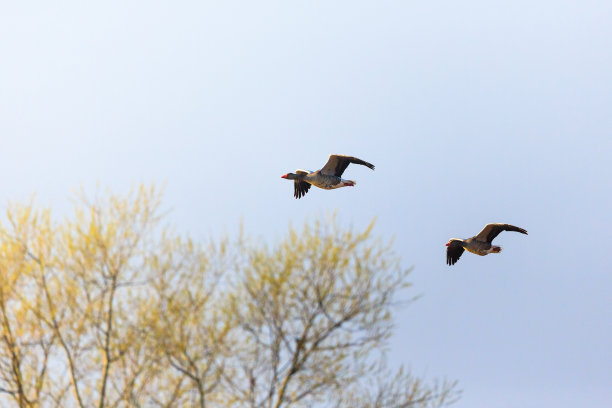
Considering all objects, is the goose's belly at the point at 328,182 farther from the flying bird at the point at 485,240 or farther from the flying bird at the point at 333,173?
the flying bird at the point at 485,240

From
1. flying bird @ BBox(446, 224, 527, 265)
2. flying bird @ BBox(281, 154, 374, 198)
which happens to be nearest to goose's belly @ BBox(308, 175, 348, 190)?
flying bird @ BBox(281, 154, 374, 198)

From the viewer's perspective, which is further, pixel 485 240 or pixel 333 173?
pixel 485 240

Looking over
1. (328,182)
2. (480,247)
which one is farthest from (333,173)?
(480,247)

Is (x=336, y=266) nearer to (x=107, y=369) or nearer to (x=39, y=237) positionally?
(x=107, y=369)

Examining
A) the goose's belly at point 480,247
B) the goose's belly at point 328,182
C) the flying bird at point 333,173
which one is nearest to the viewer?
the flying bird at point 333,173

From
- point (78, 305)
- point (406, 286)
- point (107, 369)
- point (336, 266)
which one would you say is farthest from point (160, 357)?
point (406, 286)

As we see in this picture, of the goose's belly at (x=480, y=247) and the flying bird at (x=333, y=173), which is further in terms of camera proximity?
the goose's belly at (x=480, y=247)

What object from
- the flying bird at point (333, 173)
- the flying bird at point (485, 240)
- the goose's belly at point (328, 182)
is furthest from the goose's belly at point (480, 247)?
the goose's belly at point (328, 182)

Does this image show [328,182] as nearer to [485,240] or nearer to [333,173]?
[333,173]

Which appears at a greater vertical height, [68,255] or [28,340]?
[68,255]

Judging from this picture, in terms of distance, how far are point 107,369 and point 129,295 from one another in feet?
5.06

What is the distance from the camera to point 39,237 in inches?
616

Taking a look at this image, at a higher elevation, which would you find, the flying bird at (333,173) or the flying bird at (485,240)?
the flying bird at (333,173)

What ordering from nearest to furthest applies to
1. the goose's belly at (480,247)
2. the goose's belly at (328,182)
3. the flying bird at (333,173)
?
the flying bird at (333,173) < the goose's belly at (328,182) < the goose's belly at (480,247)
